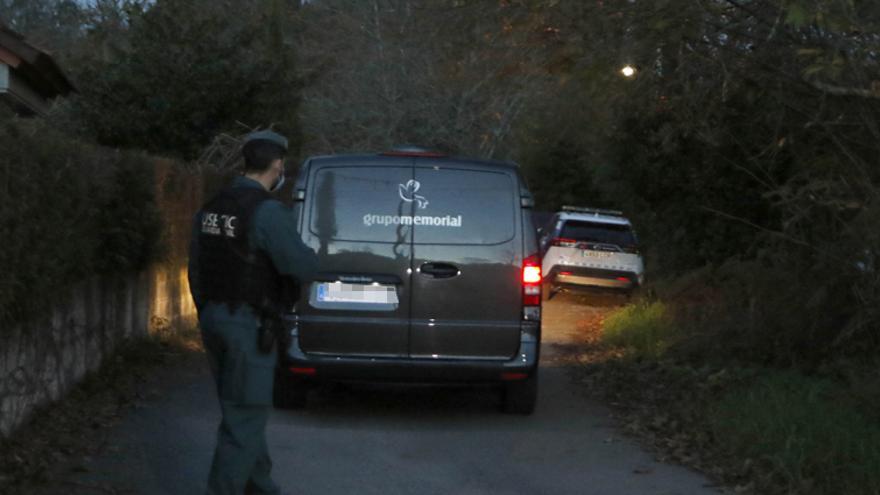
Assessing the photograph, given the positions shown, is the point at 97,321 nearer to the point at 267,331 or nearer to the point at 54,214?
the point at 54,214

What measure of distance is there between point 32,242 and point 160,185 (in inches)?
207

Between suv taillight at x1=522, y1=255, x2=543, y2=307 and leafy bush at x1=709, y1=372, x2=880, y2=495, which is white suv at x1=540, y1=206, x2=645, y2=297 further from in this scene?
suv taillight at x1=522, y1=255, x2=543, y2=307

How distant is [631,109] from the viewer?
13984mm

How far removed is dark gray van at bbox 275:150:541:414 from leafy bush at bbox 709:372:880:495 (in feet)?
5.27

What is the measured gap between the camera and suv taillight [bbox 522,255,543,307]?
32.5 ft

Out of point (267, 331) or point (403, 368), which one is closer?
point (267, 331)

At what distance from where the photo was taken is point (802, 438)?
8.44 meters

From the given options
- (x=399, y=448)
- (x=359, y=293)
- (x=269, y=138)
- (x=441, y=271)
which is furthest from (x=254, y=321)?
(x=441, y=271)

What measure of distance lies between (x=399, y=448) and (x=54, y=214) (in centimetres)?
272

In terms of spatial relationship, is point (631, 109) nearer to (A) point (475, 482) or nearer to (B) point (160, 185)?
(B) point (160, 185)

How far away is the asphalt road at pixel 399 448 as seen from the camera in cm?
808

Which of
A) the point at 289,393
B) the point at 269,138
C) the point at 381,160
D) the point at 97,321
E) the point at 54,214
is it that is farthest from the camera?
the point at 97,321

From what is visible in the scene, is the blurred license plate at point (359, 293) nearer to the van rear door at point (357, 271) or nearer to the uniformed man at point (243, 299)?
the van rear door at point (357, 271)

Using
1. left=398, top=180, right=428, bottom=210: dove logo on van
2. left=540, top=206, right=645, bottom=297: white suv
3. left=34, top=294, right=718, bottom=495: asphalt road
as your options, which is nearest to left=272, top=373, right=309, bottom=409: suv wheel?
left=34, top=294, right=718, bottom=495: asphalt road
